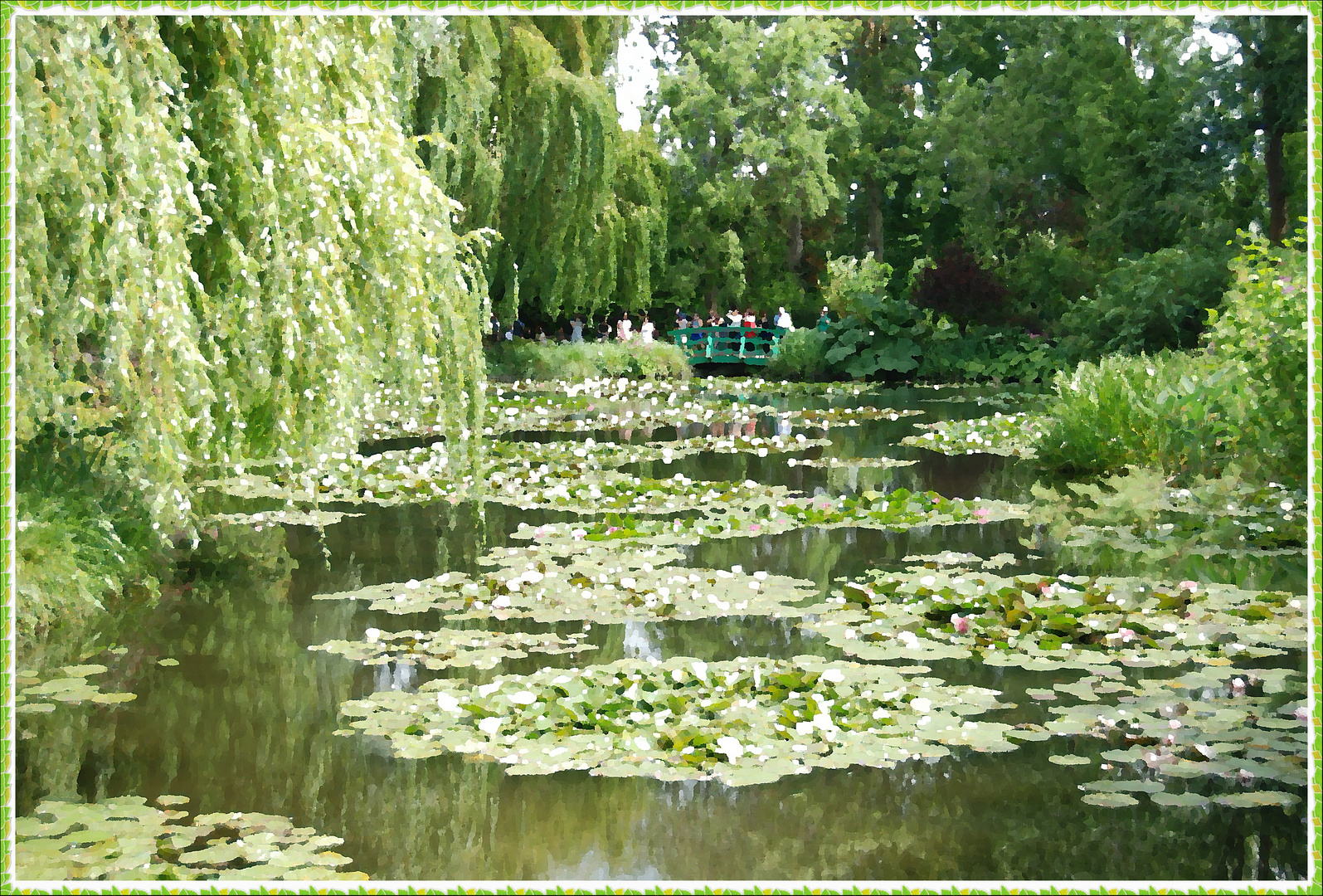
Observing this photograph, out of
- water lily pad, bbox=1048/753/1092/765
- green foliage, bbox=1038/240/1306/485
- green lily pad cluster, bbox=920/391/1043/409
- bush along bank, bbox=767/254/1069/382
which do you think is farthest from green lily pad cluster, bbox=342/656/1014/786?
bush along bank, bbox=767/254/1069/382

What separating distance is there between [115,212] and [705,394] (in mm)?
19317

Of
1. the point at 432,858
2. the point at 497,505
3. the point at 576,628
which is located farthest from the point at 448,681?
the point at 497,505

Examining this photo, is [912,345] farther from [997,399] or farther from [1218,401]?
[1218,401]

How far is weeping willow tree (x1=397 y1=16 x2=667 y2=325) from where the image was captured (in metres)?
16.6

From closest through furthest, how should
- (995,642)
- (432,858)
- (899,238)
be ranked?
(432,858)
(995,642)
(899,238)

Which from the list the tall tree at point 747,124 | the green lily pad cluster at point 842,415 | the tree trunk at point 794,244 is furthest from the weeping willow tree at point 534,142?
the tree trunk at point 794,244

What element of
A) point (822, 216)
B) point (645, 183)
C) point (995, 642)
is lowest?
point (995, 642)

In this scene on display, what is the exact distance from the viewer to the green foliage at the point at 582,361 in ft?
79.3

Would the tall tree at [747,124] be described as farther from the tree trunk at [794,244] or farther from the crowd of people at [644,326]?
the crowd of people at [644,326]

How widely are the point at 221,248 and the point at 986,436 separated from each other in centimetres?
1076

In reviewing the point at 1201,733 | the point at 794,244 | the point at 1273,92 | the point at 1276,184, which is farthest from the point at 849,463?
the point at 794,244

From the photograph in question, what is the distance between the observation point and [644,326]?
3094 centimetres

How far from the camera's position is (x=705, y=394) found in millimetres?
23719

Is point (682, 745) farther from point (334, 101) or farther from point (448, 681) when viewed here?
point (334, 101)
